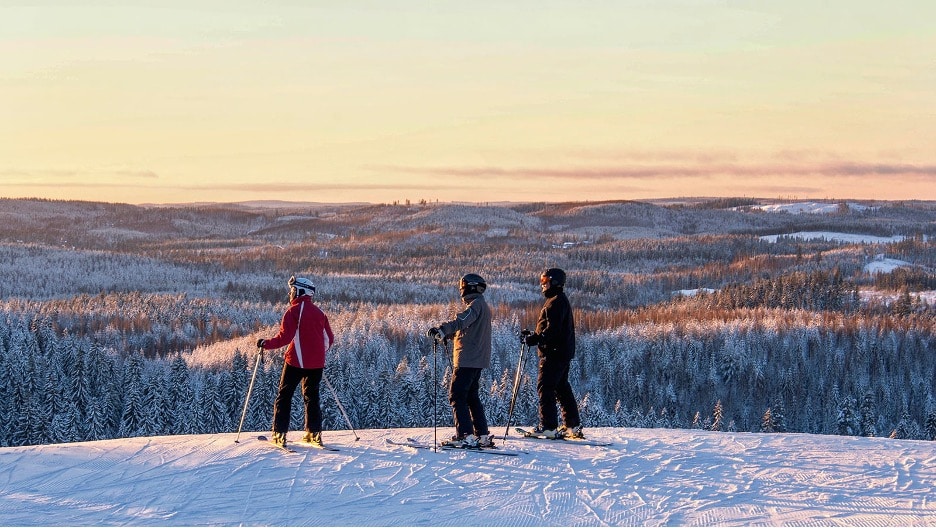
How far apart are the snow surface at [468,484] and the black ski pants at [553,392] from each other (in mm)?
533

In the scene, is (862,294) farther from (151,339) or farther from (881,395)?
(151,339)

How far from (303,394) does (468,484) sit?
10.5 ft

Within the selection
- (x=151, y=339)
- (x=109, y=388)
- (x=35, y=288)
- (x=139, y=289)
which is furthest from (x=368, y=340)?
(x=35, y=288)

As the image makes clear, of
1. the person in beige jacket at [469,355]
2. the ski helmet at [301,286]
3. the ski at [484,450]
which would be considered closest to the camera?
the person in beige jacket at [469,355]

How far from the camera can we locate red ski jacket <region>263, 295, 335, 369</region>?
14648 millimetres

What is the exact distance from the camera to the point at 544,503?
12.7 metres

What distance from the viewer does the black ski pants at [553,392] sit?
15.4 metres

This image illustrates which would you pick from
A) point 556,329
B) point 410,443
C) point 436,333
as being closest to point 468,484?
point 436,333

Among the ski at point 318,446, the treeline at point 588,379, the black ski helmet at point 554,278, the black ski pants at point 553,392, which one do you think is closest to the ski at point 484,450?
the black ski pants at point 553,392

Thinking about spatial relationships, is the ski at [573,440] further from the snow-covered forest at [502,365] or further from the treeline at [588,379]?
the treeline at [588,379]

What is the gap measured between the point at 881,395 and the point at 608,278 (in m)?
112

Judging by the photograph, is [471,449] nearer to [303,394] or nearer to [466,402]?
[466,402]

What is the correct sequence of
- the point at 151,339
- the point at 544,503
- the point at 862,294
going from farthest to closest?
the point at 862,294, the point at 151,339, the point at 544,503

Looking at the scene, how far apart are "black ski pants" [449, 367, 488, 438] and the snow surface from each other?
0.45m
